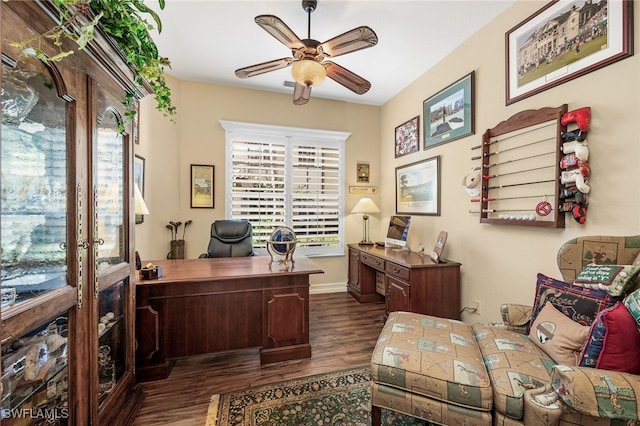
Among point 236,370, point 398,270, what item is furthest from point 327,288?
point 236,370

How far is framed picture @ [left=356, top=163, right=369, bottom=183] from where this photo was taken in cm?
455

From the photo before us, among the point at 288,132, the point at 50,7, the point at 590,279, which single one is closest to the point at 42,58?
the point at 50,7

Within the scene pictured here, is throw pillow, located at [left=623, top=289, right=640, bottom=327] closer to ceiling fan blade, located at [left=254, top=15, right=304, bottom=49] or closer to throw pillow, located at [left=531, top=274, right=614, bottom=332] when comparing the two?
throw pillow, located at [left=531, top=274, right=614, bottom=332]

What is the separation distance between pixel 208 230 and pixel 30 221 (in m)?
2.99

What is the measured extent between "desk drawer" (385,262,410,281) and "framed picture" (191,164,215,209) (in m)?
2.61

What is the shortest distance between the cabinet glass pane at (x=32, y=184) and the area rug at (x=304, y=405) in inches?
51.9

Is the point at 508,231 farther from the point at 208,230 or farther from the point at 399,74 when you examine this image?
the point at 208,230

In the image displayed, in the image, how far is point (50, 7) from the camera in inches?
35.5

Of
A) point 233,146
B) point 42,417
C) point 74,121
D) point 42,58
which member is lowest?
point 42,417

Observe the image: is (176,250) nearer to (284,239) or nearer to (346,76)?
(284,239)

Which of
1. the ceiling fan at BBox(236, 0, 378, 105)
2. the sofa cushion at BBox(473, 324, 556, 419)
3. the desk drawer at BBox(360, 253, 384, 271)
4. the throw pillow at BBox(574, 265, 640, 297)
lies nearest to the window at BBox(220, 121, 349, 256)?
the desk drawer at BBox(360, 253, 384, 271)

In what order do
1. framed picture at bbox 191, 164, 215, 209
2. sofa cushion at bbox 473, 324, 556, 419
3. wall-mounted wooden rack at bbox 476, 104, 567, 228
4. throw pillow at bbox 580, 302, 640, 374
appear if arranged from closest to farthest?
throw pillow at bbox 580, 302, 640, 374, sofa cushion at bbox 473, 324, 556, 419, wall-mounted wooden rack at bbox 476, 104, 567, 228, framed picture at bbox 191, 164, 215, 209

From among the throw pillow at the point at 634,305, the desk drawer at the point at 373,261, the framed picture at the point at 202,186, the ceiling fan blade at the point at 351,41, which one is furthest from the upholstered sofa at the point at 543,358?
the framed picture at the point at 202,186

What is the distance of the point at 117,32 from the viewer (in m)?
1.16
